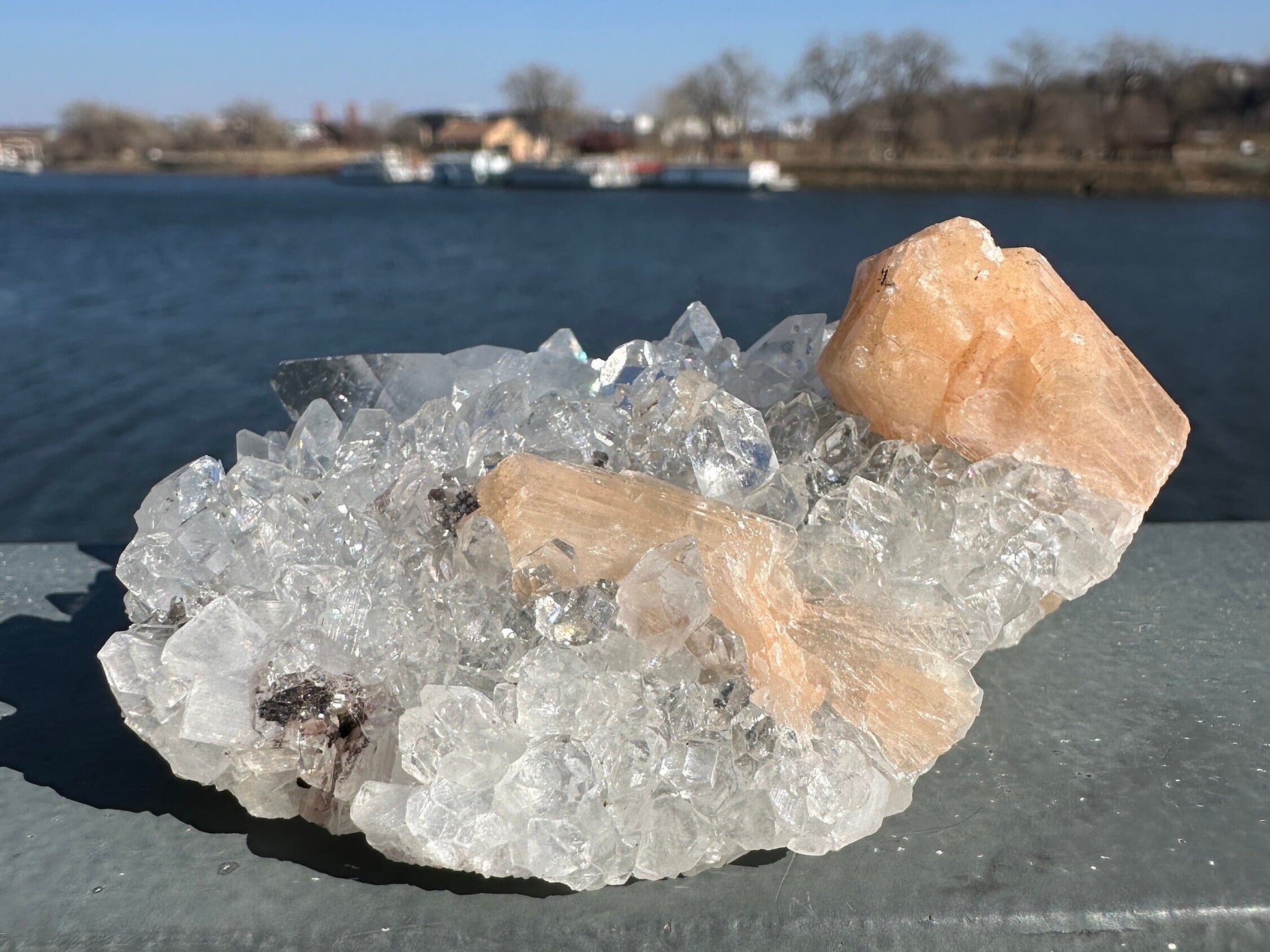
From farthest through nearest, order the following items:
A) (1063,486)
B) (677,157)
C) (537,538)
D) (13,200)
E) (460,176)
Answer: (677,157) → (460,176) → (13,200) → (1063,486) → (537,538)

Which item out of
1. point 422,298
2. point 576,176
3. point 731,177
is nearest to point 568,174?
point 576,176

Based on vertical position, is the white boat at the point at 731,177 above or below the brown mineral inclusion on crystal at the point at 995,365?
below

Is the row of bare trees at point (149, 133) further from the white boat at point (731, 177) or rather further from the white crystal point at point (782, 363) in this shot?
the white crystal point at point (782, 363)

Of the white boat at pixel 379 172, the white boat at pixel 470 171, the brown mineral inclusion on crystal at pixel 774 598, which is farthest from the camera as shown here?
the white boat at pixel 379 172

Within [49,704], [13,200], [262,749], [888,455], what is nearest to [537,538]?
[262,749]

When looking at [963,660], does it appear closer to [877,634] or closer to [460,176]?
[877,634]

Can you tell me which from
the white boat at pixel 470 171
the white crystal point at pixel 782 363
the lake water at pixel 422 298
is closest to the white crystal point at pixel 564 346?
the white crystal point at pixel 782 363
